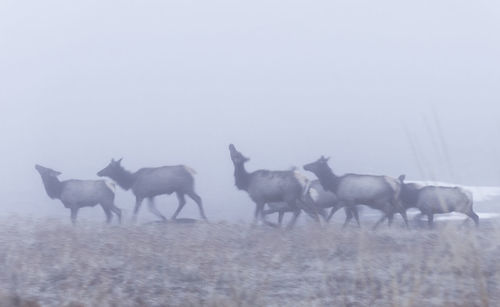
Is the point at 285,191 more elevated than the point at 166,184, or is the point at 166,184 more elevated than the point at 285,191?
the point at 166,184

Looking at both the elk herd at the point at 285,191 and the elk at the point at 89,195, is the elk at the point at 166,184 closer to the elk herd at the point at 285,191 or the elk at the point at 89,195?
the elk herd at the point at 285,191

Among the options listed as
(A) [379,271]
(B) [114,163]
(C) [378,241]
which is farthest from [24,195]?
(A) [379,271]

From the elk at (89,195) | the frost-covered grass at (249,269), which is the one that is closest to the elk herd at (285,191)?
the elk at (89,195)

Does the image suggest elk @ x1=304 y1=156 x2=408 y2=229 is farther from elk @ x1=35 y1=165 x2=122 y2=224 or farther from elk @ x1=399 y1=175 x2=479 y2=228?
elk @ x1=35 y1=165 x2=122 y2=224

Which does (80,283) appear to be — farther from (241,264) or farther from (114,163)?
(114,163)

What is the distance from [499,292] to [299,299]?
223 cm

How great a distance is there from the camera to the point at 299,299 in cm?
952

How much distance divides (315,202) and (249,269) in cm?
1147

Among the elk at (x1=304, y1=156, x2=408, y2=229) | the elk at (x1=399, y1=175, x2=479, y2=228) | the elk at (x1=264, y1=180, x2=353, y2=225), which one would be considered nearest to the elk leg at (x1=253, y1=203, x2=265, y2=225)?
the elk at (x1=264, y1=180, x2=353, y2=225)

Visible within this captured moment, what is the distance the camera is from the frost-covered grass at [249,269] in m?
9.16

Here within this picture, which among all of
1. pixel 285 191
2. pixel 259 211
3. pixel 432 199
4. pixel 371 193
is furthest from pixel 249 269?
pixel 432 199

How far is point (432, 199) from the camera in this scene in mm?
21188

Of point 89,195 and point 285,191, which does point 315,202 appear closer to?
point 285,191

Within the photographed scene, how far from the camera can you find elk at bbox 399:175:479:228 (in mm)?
20452
